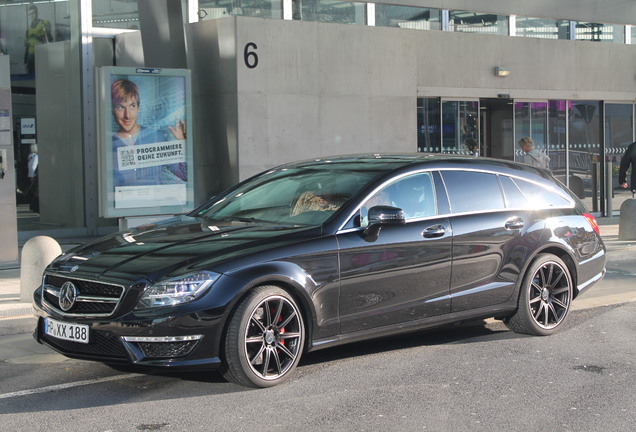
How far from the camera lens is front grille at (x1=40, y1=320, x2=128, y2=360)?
19.6 ft

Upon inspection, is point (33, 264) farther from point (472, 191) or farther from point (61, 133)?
point (61, 133)

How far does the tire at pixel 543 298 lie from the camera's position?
7.89m

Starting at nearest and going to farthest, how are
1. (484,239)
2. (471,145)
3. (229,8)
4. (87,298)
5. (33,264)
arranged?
(87,298), (484,239), (33,264), (229,8), (471,145)

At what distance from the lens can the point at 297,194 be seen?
734cm

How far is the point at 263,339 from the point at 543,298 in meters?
2.99

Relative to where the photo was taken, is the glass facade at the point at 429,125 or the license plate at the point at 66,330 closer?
the license plate at the point at 66,330

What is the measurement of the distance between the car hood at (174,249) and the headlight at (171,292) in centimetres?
6

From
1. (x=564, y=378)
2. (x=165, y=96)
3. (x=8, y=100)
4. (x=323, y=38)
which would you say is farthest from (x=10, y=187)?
(x=564, y=378)

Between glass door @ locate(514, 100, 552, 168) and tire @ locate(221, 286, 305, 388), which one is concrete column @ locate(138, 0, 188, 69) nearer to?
glass door @ locate(514, 100, 552, 168)

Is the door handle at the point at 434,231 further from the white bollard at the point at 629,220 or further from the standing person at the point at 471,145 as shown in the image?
the standing person at the point at 471,145

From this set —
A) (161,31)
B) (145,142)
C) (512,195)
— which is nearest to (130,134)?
(145,142)

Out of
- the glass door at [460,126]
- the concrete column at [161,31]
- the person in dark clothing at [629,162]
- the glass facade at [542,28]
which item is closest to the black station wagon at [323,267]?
the concrete column at [161,31]

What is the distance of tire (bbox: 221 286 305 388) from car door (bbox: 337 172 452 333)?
18.2 inches

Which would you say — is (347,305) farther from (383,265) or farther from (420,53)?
(420,53)
